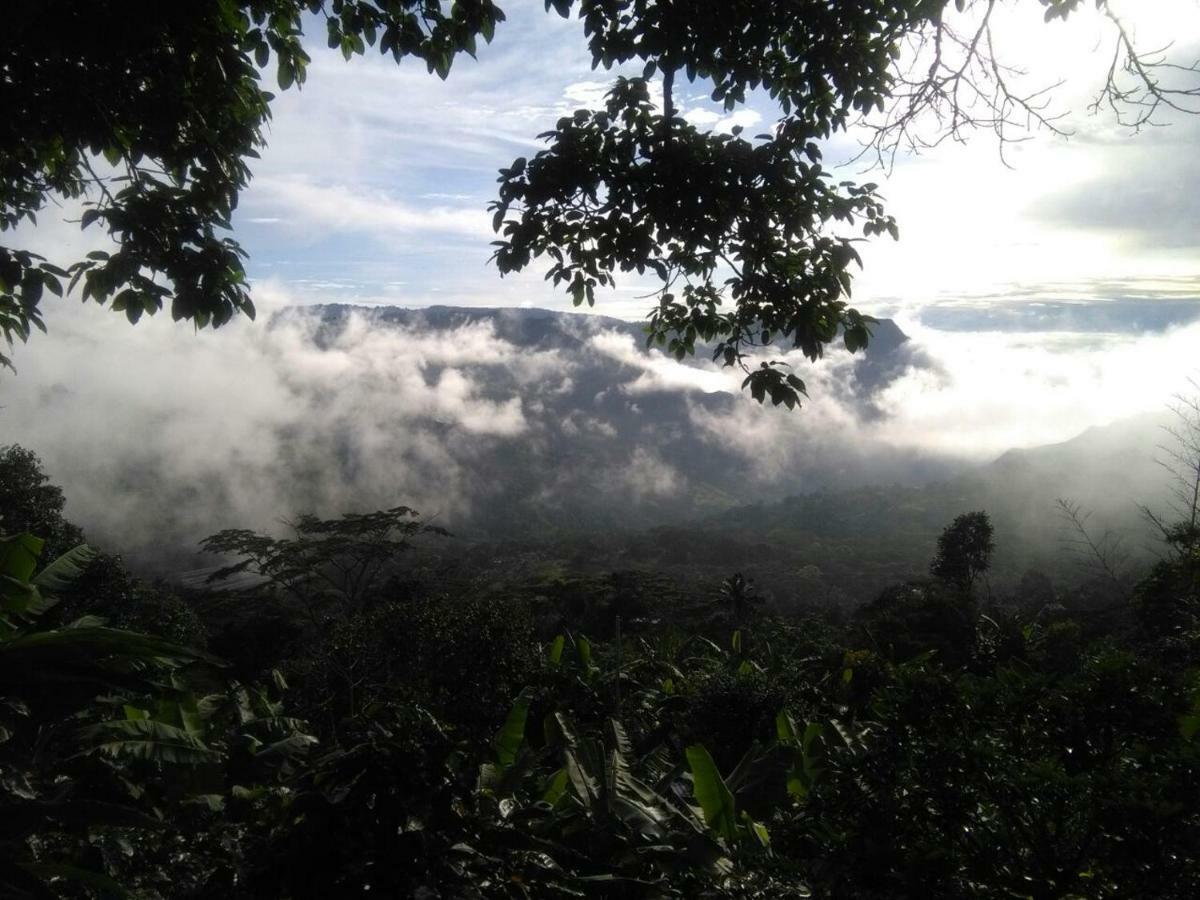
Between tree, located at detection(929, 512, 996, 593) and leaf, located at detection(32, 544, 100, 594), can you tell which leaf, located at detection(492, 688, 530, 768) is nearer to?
leaf, located at detection(32, 544, 100, 594)

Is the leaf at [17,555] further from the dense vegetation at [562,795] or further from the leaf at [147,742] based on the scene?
the leaf at [147,742]

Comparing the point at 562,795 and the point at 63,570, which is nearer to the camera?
the point at 562,795

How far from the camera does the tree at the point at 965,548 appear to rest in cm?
3866

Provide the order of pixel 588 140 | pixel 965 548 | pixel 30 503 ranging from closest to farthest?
pixel 588 140 < pixel 30 503 < pixel 965 548

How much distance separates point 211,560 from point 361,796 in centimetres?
15939

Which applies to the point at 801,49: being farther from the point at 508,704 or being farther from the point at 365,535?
the point at 365,535

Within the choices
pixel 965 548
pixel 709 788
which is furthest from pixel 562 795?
pixel 965 548

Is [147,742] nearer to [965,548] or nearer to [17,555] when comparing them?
[17,555]

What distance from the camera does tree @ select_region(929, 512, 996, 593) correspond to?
38.7 m

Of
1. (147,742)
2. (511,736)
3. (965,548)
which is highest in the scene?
(147,742)

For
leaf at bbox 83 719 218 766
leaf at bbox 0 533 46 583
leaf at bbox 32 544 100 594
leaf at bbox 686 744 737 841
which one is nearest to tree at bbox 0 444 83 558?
leaf at bbox 32 544 100 594

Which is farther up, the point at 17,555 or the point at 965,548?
the point at 17,555

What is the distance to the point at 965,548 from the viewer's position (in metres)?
38.9

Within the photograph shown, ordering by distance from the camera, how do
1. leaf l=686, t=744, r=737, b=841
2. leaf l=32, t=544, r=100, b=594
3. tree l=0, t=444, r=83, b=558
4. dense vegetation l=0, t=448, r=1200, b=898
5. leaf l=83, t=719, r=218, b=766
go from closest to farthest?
dense vegetation l=0, t=448, r=1200, b=898 → leaf l=83, t=719, r=218, b=766 → leaf l=686, t=744, r=737, b=841 → leaf l=32, t=544, r=100, b=594 → tree l=0, t=444, r=83, b=558
